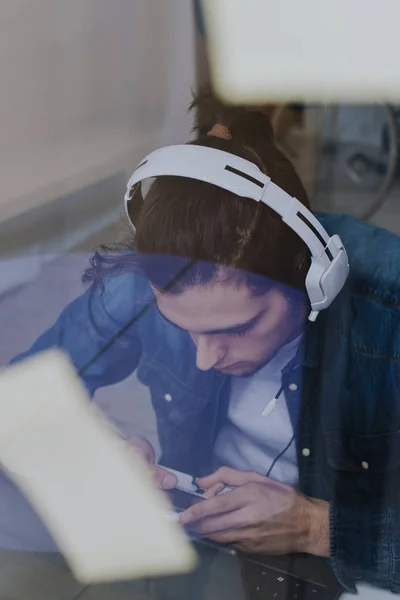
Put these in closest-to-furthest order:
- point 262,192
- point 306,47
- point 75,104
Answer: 1. point 262,192
2. point 75,104
3. point 306,47

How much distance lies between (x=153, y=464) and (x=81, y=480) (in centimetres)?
9

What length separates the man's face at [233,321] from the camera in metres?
0.77

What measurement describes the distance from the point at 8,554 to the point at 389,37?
48.7 inches

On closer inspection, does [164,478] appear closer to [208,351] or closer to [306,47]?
[208,351]

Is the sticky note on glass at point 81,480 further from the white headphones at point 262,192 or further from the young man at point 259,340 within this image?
the white headphones at point 262,192

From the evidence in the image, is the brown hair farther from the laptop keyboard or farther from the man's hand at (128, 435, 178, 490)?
the laptop keyboard

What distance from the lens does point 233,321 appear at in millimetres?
777

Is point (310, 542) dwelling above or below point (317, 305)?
below

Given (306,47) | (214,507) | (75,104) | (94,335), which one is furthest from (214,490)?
(306,47)

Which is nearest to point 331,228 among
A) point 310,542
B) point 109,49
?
point 310,542

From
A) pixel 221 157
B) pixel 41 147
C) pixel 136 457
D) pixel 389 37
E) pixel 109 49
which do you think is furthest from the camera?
pixel 389 37

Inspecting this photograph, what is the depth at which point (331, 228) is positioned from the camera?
0.80 m

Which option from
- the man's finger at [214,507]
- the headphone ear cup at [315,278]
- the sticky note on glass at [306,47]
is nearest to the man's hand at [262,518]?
the man's finger at [214,507]

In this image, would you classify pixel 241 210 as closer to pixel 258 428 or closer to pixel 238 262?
pixel 238 262
